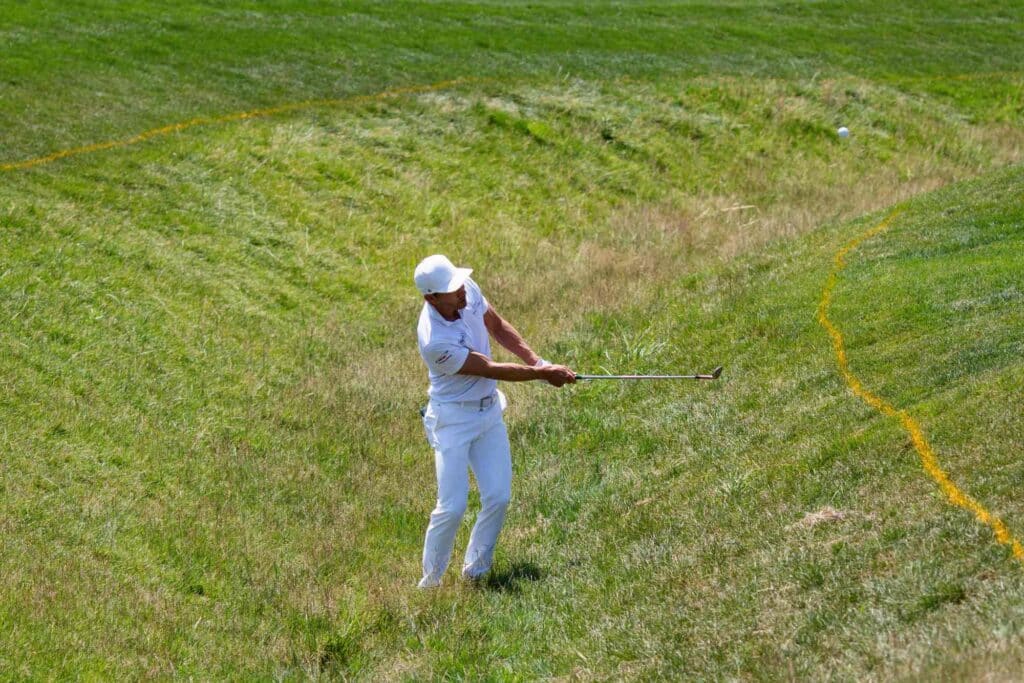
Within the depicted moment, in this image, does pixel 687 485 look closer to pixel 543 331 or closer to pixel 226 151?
pixel 543 331

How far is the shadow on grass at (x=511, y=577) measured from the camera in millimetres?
9680

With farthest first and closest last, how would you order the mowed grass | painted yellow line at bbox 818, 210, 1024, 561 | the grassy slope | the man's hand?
the grassy slope
the man's hand
the mowed grass
painted yellow line at bbox 818, 210, 1024, 561

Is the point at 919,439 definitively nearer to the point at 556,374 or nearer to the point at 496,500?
the point at 556,374

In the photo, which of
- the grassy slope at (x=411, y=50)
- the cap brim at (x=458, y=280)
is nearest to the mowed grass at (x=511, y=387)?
the grassy slope at (x=411, y=50)

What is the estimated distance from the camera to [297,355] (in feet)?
53.7

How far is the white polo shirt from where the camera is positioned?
9.28 m

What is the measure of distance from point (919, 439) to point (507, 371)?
282 cm

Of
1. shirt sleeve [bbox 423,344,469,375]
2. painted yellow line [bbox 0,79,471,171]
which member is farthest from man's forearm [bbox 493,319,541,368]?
painted yellow line [bbox 0,79,471,171]

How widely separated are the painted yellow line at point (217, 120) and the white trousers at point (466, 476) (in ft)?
37.7

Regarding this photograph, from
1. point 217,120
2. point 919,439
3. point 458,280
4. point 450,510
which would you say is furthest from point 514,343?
point 217,120

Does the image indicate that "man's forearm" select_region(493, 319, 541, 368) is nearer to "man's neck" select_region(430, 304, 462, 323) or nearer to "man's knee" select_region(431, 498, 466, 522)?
"man's neck" select_region(430, 304, 462, 323)

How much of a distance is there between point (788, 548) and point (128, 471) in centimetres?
637

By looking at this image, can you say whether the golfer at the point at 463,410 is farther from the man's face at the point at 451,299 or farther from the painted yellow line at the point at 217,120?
the painted yellow line at the point at 217,120

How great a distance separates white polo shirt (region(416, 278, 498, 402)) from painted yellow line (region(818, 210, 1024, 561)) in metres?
2.94
